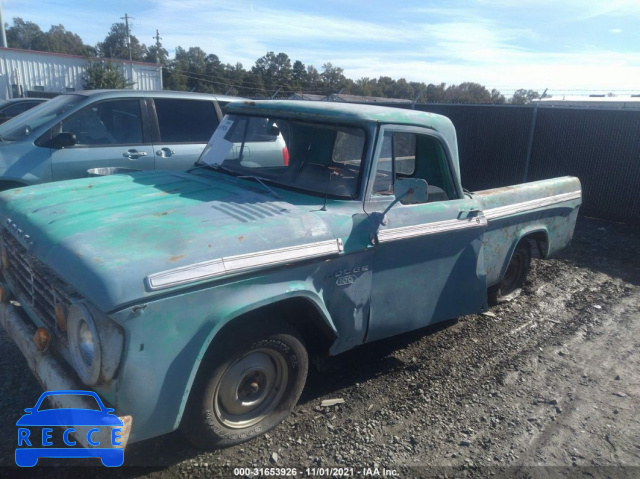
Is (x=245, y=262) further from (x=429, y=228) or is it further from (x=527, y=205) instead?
(x=527, y=205)

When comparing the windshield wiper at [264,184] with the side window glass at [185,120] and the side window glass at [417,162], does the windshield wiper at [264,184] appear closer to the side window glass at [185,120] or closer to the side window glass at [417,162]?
the side window glass at [417,162]

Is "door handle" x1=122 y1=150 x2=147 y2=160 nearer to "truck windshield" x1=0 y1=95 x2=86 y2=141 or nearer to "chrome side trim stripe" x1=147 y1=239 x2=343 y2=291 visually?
"truck windshield" x1=0 y1=95 x2=86 y2=141

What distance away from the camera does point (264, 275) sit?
2.73 metres

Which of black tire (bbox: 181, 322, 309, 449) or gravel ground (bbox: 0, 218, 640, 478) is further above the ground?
black tire (bbox: 181, 322, 309, 449)

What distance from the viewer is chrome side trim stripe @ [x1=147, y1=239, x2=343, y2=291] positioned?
7.78ft

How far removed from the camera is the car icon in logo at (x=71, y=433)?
2.29 metres

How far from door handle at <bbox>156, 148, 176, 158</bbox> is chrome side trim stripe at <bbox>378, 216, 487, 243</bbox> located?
3.81 meters

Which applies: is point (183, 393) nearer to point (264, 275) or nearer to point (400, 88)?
point (264, 275)

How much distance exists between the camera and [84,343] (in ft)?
7.90

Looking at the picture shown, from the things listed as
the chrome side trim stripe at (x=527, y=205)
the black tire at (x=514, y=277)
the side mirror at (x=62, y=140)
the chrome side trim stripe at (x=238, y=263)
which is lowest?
the black tire at (x=514, y=277)

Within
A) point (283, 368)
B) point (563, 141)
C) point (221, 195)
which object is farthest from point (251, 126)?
point (563, 141)

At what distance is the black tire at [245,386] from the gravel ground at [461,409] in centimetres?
13

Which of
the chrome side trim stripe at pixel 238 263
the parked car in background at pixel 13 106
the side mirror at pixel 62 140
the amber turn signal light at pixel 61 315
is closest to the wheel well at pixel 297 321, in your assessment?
the chrome side trim stripe at pixel 238 263

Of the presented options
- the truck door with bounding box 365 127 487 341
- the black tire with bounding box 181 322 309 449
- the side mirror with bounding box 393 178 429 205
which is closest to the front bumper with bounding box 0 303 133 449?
the black tire with bounding box 181 322 309 449
